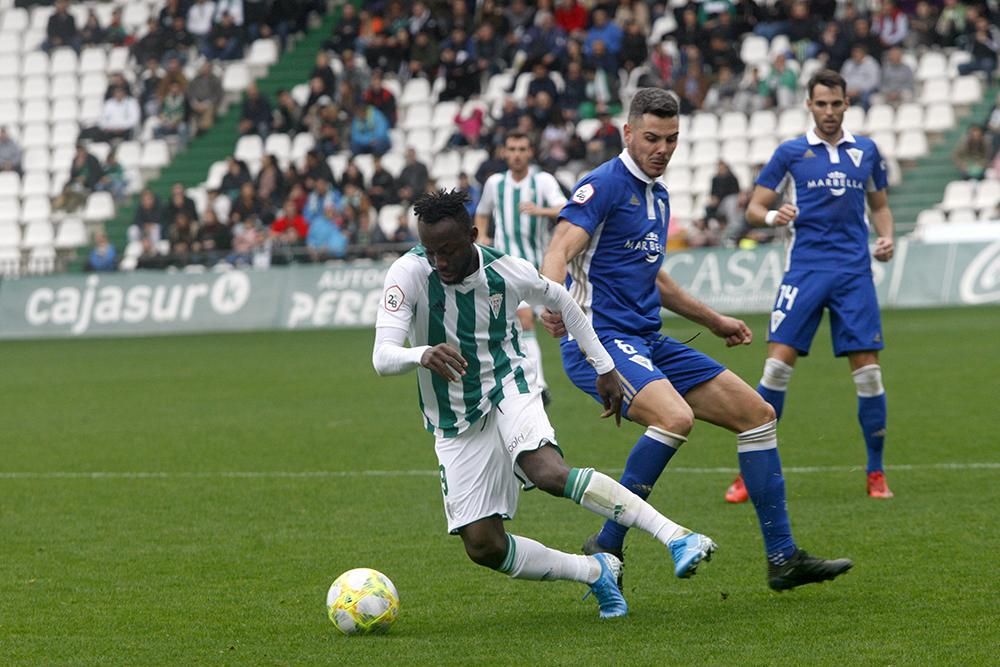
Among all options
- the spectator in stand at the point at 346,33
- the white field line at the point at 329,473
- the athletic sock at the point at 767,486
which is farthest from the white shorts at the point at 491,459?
the spectator in stand at the point at 346,33

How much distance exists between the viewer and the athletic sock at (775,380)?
8.64 metres

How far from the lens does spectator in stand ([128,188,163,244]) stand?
27.2 metres

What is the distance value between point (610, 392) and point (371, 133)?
2234 cm

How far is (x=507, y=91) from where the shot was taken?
26.9 metres

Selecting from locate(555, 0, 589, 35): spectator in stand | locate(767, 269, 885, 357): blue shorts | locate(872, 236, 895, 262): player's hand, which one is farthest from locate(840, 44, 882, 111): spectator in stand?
locate(767, 269, 885, 357): blue shorts

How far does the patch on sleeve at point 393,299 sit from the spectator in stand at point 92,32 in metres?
28.4

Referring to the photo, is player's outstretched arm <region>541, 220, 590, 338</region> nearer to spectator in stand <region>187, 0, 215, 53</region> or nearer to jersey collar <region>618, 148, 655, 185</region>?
jersey collar <region>618, 148, 655, 185</region>

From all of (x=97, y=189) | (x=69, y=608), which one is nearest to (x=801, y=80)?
(x=97, y=189)

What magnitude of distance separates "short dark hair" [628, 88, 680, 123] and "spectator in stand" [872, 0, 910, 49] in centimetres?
1946

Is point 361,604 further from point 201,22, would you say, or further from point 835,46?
point 201,22

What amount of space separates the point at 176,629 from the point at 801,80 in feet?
68.8

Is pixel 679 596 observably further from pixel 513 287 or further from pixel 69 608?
pixel 69 608

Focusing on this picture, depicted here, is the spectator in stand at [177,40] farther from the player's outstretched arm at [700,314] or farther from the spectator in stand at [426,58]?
the player's outstretched arm at [700,314]

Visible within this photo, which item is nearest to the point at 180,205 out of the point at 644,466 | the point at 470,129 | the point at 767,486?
the point at 470,129
